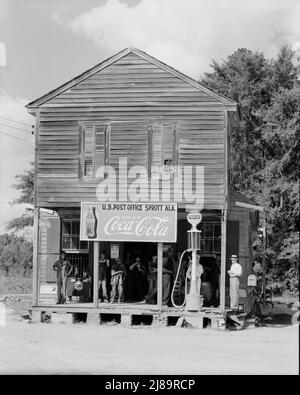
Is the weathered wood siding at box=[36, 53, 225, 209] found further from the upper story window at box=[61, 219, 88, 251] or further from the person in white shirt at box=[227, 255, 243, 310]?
the upper story window at box=[61, 219, 88, 251]

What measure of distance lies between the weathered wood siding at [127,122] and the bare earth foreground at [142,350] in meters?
3.82

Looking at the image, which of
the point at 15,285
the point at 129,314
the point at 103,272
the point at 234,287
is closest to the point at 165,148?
the point at 234,287

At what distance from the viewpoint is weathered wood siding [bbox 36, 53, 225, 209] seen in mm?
19781

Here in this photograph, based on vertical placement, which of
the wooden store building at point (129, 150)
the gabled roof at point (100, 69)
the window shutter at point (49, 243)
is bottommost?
the window shutter at point (49, 243)

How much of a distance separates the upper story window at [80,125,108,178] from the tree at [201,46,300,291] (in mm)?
6184

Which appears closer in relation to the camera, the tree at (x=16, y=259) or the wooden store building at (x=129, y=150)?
the wooden store building at (x=129, y=150)

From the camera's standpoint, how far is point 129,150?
20078 mm

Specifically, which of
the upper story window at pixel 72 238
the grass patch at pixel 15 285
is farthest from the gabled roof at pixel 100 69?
the grass patch at pixel 15 285

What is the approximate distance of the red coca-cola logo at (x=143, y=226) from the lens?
19688mm

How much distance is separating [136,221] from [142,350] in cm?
555

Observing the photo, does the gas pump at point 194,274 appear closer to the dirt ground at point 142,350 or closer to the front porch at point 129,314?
the front porch at point 129,314

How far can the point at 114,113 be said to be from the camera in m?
20.2

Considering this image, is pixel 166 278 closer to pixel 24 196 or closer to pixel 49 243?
pixel 49 243
